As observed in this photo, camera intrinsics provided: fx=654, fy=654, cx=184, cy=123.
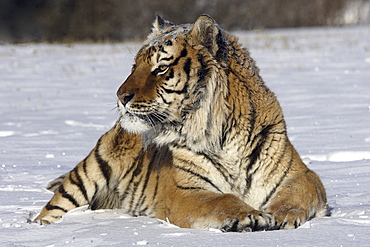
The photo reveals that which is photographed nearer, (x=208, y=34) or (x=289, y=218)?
(x=289, y=218)

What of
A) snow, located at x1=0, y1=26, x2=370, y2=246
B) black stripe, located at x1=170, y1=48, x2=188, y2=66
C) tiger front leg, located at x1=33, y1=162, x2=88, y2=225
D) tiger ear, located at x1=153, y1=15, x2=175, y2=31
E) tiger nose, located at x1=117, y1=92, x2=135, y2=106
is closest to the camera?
snow, located at x1=0, y1=26, x2=370, y2=246

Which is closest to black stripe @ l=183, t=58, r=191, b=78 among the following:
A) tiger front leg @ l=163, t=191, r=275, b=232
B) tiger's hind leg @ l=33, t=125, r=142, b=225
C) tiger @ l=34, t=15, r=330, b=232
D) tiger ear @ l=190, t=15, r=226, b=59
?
tiger @ l=34, t=15, r=330, b=232

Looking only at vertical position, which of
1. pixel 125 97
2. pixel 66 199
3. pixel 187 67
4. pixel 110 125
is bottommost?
pixel 66 199

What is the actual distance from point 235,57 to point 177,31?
0.40 m

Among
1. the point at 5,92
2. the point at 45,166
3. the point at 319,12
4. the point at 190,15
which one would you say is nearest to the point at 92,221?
the point at 45,166

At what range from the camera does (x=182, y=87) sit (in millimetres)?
3922

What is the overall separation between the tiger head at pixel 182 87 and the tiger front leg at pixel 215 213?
1.29ft

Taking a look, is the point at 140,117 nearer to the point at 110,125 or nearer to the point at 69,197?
the point at 69,197

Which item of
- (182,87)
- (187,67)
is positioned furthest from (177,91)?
(187,67)

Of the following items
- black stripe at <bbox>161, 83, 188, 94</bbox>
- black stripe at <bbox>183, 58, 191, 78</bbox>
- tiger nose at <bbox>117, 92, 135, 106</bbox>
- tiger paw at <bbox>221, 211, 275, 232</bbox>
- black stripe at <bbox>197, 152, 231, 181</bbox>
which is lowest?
tiger paw at <bbox>221, 211, 275, 232</bbox>

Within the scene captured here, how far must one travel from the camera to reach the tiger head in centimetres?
389

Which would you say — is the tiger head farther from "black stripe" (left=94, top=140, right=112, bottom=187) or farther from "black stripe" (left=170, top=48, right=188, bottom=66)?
"black stripe" (left=94, top=140, right=112, bottom=187)

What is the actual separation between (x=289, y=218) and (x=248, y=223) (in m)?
0.26

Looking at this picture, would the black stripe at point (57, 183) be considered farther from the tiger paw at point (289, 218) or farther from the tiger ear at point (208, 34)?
the tiger paw at point (289, 218)
